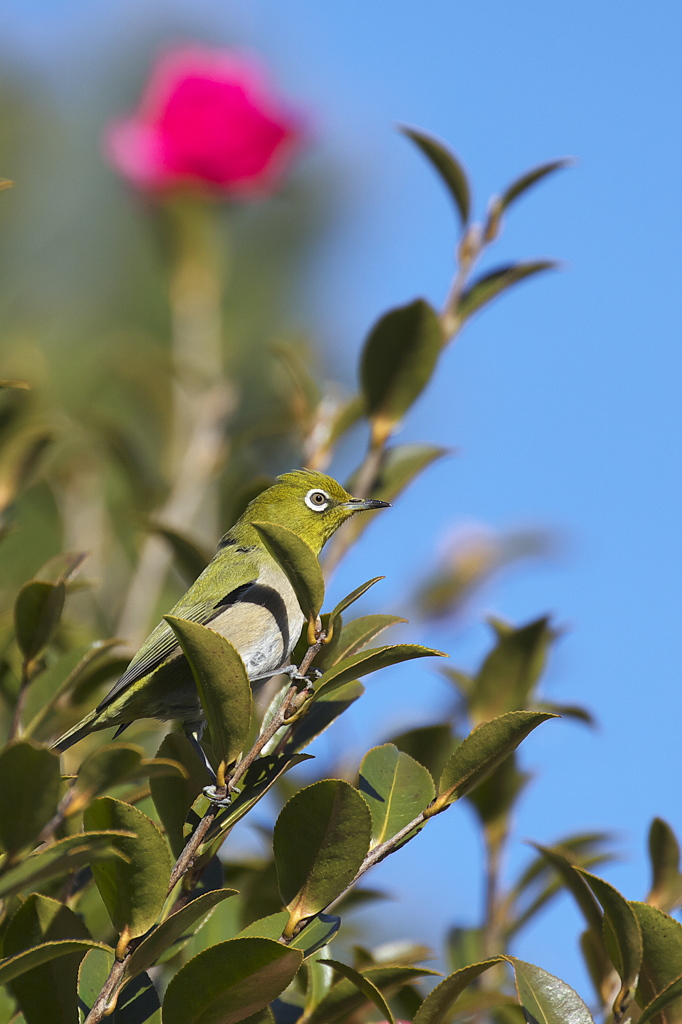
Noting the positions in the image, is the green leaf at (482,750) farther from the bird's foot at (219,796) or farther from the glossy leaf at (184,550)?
the glossy leaf at (184,550)

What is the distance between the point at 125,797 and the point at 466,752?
96 centimetres

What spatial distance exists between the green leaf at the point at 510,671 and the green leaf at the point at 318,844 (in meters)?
1.31

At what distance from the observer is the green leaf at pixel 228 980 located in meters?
1.80

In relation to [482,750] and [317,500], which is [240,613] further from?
[482,750]

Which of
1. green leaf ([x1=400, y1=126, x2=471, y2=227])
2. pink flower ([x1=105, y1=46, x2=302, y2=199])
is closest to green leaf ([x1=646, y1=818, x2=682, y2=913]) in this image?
green leaf ([x1=400, y1=126, x2=471, y2=227])

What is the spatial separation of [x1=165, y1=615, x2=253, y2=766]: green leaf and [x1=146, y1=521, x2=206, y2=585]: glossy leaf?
1.28 meters

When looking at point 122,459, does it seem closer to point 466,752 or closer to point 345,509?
point 345,509

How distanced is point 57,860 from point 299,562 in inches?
30.8

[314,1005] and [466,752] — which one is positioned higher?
[466,752]

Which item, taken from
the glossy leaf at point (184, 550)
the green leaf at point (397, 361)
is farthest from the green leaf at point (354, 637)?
the green leaf at point (397, 361)

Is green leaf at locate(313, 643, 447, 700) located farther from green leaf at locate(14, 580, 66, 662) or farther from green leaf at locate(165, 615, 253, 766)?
green leaf at locate(14, 580, 66, 662)

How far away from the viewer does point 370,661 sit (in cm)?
209

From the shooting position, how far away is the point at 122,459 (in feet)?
13.3

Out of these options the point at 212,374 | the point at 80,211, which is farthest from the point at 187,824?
the point at 80,211
